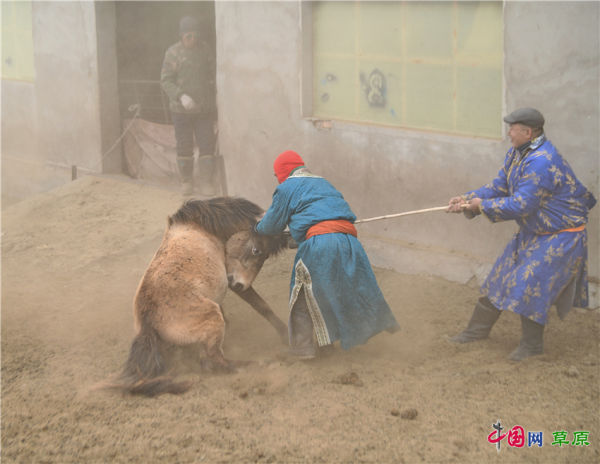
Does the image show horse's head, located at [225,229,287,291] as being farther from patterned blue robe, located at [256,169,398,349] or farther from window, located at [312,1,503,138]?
window, located at [312,1,503,138]

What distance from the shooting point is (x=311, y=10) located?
7137 millimetres

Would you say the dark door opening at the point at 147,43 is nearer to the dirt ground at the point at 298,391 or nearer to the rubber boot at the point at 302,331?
the dirt ground at the point at 298,391

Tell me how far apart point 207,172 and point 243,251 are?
12.3 feet

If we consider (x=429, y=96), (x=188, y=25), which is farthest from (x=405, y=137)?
(x=188, y=25)

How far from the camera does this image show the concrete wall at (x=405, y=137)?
17.1 ft

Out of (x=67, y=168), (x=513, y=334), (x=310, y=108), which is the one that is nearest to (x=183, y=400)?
(x=513, y=334)

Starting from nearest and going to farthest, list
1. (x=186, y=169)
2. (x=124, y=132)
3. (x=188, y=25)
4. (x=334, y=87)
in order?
(x=334, y=87)
(x=188, y=25)
(x=186, y=169)
(x=124, y=132)

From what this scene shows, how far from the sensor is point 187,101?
852 cm

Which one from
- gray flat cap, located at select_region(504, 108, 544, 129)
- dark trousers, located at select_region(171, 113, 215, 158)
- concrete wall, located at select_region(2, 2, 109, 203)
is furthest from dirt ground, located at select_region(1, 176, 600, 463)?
concrete wall, located at select_region(2, 2, 109, 203)

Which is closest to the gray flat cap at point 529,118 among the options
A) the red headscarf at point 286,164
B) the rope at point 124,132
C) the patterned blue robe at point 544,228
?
the patterned blue robe at point 544,228

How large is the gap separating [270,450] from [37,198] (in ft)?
22.2

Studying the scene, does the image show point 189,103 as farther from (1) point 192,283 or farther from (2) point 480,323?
(2) point 480,323

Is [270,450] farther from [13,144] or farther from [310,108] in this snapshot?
[13,144]

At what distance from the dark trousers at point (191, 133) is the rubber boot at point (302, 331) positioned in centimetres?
443
